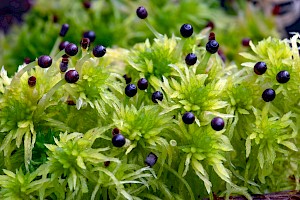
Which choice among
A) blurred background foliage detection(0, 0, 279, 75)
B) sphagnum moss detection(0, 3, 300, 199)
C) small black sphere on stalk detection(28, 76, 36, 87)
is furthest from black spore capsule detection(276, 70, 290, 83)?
blurred background foliage detection(0, 0, 279, 75)

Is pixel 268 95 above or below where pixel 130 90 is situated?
above

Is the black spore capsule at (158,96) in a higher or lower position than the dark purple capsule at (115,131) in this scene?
higher

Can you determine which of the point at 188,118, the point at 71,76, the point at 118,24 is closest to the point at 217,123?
the point at 188,118

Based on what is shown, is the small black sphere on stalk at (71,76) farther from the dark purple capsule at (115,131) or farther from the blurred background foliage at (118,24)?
the blurred background foliage at (118,24)

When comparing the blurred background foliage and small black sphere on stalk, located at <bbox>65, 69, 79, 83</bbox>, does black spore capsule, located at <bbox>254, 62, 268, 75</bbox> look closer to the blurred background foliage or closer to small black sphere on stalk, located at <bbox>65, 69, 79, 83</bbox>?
small black sphere on stalk, located at <bbox>65, 69, 79, 83</bbox>

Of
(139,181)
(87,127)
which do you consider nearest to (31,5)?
(87,127)

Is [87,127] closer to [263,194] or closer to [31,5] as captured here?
[263,194]

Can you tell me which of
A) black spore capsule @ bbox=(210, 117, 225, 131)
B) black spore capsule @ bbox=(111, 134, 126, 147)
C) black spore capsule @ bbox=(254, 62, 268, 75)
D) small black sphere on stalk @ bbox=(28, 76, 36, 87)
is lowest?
small black sphere on stalk @ bbox=(28, 76, 36, 87)

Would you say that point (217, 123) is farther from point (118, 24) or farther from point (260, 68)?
point (118, 24)

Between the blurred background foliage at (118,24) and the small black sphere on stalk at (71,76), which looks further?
the blurred background foliage at (118,24)

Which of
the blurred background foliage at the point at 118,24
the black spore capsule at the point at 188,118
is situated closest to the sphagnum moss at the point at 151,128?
the black spore capsule at the point at 188,118
